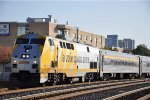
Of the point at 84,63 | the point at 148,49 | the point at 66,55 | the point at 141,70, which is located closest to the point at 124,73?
the point at 141,70

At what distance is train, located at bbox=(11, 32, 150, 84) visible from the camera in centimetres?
2175

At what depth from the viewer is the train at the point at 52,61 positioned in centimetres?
2175

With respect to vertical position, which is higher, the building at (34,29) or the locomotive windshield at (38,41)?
the building at (34,29)

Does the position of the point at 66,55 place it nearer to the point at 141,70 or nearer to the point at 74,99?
the point at 74,99

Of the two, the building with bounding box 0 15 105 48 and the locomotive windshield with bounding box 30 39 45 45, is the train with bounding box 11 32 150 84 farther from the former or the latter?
the building with bounding box 0 15 105 48

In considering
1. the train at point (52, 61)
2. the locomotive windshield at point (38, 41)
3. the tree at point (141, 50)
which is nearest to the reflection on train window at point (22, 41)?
the train at point (52, 61)

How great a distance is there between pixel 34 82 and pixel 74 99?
5417 millimetres

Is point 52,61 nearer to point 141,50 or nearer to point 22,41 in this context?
point 22,41

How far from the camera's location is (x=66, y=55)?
82.8 feet

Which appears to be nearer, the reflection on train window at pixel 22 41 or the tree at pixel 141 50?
the reflection on train window at pixel 22 41

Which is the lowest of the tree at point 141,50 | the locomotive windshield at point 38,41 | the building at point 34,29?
the locomotive windshield at point 38,41

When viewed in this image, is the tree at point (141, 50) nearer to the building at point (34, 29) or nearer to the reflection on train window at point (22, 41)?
the building at point (34, 29)

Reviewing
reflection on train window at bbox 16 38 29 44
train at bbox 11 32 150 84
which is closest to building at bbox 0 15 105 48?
train at bbox 11 32 150 84

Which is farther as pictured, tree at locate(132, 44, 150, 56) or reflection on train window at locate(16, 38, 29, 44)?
tree at locate(132, 44, 150, 56)
